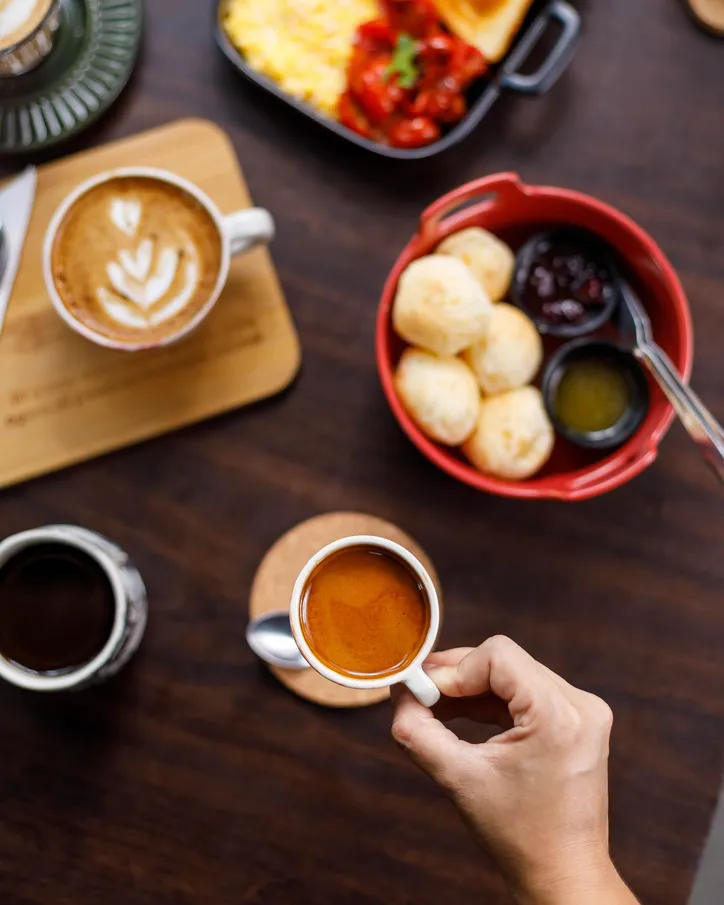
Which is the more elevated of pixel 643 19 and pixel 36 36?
pixel 643 19

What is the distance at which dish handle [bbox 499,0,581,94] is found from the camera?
1.23 metres

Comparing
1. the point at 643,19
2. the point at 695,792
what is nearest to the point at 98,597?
the point at 695,792

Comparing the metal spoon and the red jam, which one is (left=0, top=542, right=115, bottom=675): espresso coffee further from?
the red jam

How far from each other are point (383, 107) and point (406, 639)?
77 centimetres

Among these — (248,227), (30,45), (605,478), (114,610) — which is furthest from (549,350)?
(30,45)

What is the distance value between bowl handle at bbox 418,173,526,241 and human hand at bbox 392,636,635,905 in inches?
21.6

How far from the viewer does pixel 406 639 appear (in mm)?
1002

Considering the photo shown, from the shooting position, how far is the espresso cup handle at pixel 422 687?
0.89 m

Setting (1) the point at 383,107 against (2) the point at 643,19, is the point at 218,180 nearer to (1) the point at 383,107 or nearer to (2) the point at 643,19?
(1) the point at 383,107

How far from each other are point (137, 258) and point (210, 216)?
0.12 m

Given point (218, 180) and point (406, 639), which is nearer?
point (406, 639)

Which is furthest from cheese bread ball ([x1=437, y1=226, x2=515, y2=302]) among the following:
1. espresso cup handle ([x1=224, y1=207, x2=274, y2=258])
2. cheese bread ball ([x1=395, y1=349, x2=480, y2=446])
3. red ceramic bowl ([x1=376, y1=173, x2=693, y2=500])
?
espresso cup handle ([x1=224, y1=207, x2=274, y2=258])

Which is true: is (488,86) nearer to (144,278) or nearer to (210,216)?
(210,216)

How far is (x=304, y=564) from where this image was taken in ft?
4.10
